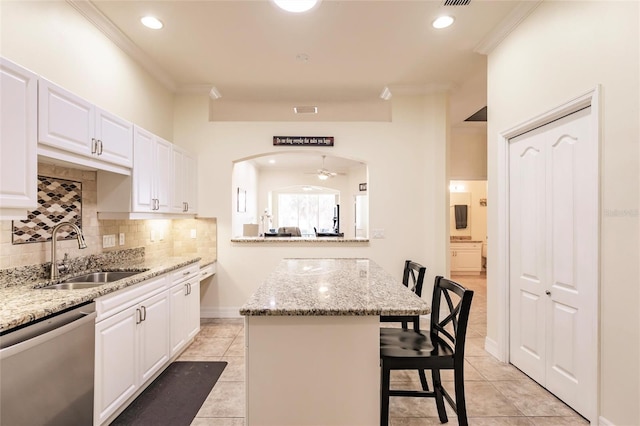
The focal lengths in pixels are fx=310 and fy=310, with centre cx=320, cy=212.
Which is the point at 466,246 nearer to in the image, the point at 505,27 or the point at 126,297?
the point at 505,27

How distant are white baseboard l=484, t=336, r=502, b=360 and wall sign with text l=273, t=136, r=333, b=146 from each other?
9.58ft

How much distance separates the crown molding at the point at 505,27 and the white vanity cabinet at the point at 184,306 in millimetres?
3714

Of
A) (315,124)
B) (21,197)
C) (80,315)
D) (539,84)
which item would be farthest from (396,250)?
(21,197)

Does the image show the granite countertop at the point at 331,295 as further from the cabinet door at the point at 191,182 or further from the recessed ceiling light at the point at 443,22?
the recessed ceiling light at the point at 443,22

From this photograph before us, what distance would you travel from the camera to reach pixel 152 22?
2736mm

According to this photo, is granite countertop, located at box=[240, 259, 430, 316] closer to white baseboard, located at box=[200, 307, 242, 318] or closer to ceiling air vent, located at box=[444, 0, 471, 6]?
white baseboard, located at box=[200, 307, 242, 318]

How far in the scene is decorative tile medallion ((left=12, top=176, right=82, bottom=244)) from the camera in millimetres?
2084

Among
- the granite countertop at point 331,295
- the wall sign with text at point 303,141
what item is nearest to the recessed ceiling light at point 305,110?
the wall sign with text at point 303,141

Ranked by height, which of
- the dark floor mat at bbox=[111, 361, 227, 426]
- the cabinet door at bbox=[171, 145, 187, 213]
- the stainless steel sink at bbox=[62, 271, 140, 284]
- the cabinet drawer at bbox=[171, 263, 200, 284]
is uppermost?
the cabinet door at bbox=[171, 145, 187, 213]

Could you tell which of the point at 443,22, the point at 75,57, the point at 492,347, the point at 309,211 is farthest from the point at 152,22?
the point at 309,211

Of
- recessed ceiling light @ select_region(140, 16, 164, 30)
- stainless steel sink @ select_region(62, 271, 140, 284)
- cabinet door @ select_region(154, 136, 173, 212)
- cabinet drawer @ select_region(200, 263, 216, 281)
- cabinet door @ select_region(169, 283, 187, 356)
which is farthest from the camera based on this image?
cabinet drawer @ select_region(200, 263, 216, 281)

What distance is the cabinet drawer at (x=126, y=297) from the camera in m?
1.92

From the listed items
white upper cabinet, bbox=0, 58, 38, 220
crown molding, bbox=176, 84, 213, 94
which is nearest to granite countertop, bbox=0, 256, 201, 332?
white upper cabinet, bbox=0, 58, 38, 220

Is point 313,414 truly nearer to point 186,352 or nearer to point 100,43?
point 186,352
